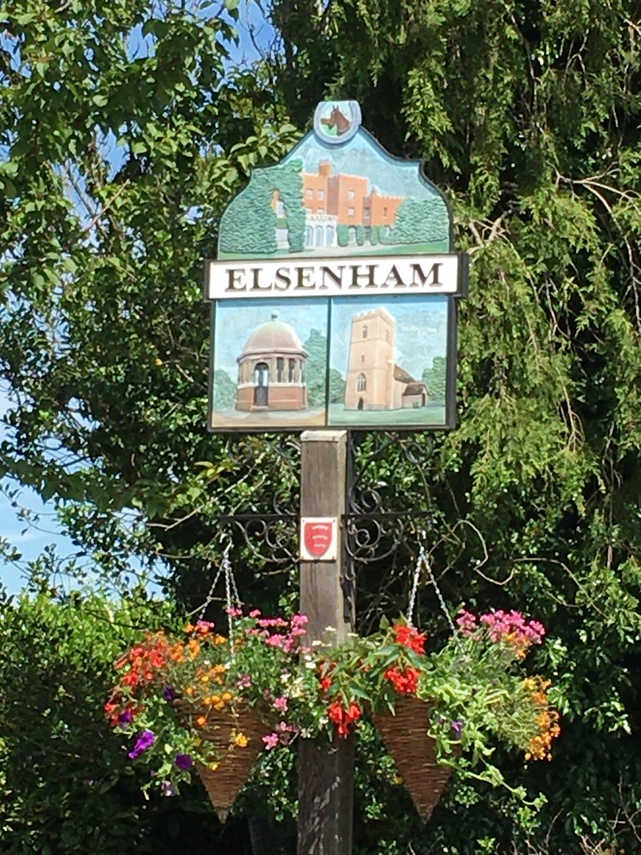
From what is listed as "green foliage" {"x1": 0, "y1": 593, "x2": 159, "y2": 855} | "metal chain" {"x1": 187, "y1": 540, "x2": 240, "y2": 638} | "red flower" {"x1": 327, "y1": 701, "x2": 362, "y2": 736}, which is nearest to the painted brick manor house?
"metal chain" {"x1": 187, "y1": 540, "x2": 240, "y2": 638}

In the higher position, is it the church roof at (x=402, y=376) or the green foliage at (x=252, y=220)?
the green foliage at (x=252, y=220)

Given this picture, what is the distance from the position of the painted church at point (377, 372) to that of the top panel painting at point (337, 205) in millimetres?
279

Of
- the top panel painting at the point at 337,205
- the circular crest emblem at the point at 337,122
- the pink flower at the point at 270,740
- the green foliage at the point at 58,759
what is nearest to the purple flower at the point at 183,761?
the pink flower at the point at 270,740

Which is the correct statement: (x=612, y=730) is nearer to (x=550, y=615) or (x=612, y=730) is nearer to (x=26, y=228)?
(x=550, y=615)

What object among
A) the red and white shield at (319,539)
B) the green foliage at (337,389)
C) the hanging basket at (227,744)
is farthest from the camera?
the green foliage at (337,389)

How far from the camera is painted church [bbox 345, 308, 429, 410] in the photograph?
512cm

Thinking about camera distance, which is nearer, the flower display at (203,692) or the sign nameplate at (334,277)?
the flower display at (203,692)

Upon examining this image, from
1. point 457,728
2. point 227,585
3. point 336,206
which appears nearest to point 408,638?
point 457,728

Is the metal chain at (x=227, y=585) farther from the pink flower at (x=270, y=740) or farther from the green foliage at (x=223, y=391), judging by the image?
the green foliage at (x=223, y=391)

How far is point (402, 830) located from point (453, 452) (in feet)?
7.18

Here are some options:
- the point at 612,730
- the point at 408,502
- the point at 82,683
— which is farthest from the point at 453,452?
the point at 82,683

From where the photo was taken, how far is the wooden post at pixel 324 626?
4930mm

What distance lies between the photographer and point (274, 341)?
17.1 feet

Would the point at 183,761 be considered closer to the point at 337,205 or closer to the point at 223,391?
the point at 223,391
